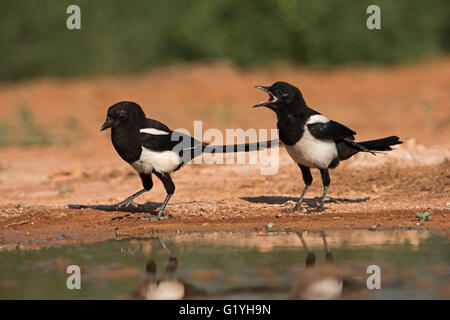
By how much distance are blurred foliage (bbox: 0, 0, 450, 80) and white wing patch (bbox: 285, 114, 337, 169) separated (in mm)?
11158

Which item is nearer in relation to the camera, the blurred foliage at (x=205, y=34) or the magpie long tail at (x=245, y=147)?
the magpie long tail at (x=245, y=147)

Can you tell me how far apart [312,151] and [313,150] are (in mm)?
13

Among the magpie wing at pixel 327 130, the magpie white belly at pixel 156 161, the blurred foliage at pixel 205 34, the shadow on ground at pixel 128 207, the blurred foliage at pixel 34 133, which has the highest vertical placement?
the blurred foliage at pixel 205 34

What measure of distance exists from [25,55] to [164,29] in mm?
3527

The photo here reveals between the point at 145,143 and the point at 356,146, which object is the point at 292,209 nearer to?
the point at 356,146

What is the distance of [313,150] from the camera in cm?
701

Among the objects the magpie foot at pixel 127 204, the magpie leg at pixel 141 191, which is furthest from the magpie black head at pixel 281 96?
the magpie foot at pixel 127 204

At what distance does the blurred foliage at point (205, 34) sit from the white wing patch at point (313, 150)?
439 inches

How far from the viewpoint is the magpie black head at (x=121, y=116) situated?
6.95 metres

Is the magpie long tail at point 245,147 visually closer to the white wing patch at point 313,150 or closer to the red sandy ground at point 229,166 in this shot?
the white wing patch at point 313,150

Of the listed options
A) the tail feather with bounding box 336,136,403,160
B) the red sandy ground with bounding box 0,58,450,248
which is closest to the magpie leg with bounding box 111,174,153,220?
the red sandy ground with bounding box 0,58,450,248

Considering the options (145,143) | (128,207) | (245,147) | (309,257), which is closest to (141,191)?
(128,207)

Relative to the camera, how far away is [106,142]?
13125 mm

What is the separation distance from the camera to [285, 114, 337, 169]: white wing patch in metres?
6.98
